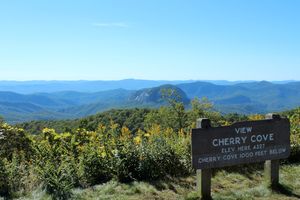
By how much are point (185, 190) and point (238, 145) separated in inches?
49.3

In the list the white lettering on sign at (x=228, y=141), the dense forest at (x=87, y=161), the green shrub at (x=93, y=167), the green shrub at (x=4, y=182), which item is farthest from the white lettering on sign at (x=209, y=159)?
the green shrub at (x=4, y=182)

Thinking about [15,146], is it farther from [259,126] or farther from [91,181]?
[259,126]

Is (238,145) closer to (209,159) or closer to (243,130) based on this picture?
(243,130)

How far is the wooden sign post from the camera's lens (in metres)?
6.71

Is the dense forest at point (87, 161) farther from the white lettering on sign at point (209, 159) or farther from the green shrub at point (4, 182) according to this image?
the white lettering on sign at point (209, 159)

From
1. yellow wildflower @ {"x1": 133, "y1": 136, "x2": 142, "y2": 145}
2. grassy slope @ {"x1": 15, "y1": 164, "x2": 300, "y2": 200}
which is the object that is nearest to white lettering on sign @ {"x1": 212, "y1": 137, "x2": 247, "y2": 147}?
grassy slope @ {"x1": 15, "y1": 164, "x2": 300, "y2": 200}

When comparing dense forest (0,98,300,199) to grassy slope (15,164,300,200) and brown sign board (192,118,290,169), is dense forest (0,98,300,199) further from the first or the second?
brown sign board (192,118,290,169)

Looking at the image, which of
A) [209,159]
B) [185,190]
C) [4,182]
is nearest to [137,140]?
[185,190]

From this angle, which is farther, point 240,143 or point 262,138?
point 262,138

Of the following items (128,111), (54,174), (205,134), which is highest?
(205,134)

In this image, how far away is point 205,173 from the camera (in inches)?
268

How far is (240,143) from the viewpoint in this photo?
7.09 meters

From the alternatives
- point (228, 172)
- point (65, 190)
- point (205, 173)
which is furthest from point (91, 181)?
point (228, 172)

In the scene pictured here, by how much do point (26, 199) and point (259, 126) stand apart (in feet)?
13.8
